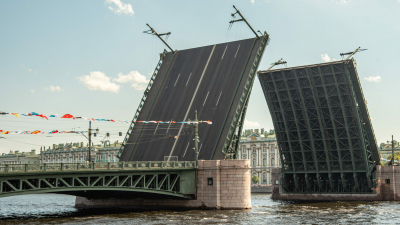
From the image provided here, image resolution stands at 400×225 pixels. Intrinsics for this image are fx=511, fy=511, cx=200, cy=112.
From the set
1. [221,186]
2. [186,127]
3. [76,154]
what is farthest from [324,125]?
[76,154]

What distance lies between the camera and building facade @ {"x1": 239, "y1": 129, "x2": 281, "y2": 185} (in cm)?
8856

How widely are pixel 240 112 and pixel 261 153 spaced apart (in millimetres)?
52651

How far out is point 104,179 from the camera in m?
31.2

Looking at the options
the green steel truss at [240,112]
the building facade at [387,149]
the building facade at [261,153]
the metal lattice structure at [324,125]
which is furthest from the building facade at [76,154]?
the green steel truss at [240,112]

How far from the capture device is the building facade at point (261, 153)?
88562mm

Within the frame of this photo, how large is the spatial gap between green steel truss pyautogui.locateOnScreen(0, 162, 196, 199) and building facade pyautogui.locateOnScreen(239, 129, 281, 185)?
52.2 metres

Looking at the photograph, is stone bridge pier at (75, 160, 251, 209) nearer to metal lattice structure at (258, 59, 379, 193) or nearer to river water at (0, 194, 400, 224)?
river water at (0, 194, 400, 224)

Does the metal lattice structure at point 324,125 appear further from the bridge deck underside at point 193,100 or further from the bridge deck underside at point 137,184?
the bridge deck underside at point 137,184

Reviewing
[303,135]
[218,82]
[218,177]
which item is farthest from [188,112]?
[303,135]

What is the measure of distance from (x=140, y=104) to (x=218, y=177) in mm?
11625

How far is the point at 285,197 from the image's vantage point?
53.9 m

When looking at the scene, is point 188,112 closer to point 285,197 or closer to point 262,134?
point 285,197

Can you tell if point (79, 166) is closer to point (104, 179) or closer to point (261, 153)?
point (104, 179)

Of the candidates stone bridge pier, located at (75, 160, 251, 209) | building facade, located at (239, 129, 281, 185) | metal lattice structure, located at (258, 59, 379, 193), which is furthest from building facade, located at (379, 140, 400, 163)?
stone bridge pier, located at (75, 160, 251, 209)
